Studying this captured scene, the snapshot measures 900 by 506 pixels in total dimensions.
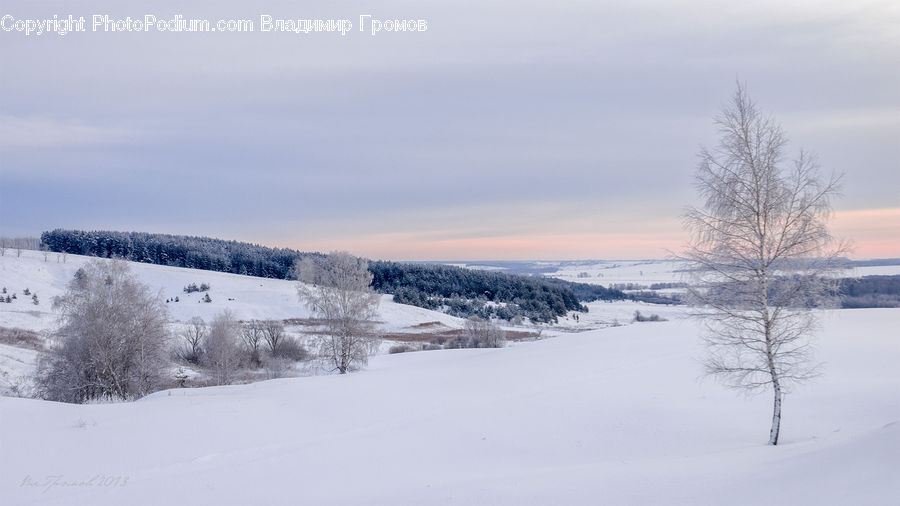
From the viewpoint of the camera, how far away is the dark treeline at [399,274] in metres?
75.6

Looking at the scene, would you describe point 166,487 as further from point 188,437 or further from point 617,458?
point 617,458

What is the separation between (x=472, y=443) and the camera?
12.6 metres

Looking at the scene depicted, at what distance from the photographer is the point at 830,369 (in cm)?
2145

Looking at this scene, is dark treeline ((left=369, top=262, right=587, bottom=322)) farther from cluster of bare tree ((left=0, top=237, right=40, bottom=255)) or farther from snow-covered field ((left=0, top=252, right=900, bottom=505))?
cluster of bare tree ((left=0, top=237, right=40, bottom=255))

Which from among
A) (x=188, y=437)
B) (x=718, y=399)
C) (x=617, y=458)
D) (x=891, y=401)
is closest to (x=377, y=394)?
(x=188, y=437)

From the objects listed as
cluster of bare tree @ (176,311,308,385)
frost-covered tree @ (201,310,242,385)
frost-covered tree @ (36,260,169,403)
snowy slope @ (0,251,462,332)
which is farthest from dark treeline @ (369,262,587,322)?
frost-covered tree @ (36,260,169,403)

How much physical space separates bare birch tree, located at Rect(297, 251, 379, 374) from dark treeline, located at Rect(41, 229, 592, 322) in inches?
1579

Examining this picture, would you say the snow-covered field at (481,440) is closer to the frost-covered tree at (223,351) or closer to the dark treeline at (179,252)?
the frost-covered tree at (223,351)

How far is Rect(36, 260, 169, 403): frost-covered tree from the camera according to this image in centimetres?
2106

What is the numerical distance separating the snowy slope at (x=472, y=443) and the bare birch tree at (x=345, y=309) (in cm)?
890

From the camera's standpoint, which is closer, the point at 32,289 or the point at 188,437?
the point at 188,437

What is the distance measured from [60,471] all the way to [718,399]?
17.0 m

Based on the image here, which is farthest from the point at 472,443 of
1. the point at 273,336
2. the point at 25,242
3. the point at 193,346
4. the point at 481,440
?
the point at 25,242

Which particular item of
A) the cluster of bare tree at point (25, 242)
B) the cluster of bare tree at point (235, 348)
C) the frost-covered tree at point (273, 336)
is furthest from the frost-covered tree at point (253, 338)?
the cluster of bare tree at point (25, 242)
